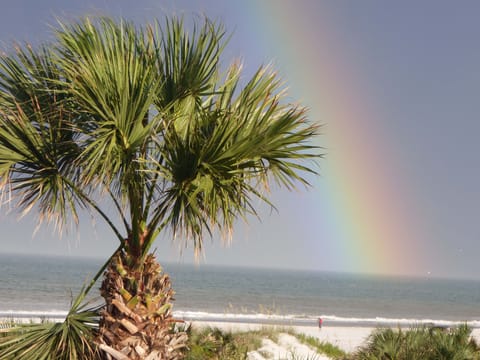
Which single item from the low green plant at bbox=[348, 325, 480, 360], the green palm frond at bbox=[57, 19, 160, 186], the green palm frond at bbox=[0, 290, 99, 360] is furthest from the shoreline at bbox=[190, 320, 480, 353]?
the green palm frond at bbox=[57, 19, 160, 186]

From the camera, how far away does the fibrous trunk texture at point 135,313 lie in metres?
5.69

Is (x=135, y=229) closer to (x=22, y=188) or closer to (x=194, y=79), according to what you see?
(x=22, y=188)

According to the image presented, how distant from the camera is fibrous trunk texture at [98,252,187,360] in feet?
18.7

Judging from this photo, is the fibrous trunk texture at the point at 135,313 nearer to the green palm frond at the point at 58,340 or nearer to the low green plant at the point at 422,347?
the green palm frond at the point at 58,340

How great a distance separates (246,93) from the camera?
20.6ft

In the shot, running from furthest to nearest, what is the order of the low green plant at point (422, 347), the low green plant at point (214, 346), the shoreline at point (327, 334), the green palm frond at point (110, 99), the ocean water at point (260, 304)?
1. the ocean water at point (260, 304)
2. the shoreline at point (327, 334)
3. the low green plant at point (214, 346)
4. the low green plant at point (422, 347)
5. the green palm frond at point (110, 99)

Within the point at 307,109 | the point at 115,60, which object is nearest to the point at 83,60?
the point at 115,60

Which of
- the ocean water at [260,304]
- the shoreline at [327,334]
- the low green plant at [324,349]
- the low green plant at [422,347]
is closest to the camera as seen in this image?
the low green plant at [422,347]

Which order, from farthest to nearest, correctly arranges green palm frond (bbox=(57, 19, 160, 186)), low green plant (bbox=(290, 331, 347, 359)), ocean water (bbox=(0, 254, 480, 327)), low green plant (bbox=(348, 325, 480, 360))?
ocean water (bbox=(0, 254, 480, 327)) → low green plant (bbox=(290, 331, 347, 359)) → low green plant (bbox=(348, 325, 480, 360)) → green palm frond (bbox=(57, 19, 160, 186))

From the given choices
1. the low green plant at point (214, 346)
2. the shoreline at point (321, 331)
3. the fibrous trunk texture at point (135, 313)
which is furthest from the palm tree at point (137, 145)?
the shoreline at point (321, 331)

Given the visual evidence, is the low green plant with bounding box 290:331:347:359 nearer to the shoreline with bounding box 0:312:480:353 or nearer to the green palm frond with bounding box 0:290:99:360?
the shoreline with bounding box 0:312:480:353

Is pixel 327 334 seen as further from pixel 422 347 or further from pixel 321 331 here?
pixel 422 347

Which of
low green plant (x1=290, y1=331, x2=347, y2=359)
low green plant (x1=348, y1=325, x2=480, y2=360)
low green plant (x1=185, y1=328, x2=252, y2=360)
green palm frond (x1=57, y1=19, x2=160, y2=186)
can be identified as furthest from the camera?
low green plant (x1=290, y1=331, x2=347, y2=359)

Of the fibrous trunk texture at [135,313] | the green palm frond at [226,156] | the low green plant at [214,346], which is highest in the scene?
the green palm frond at [226,156]
